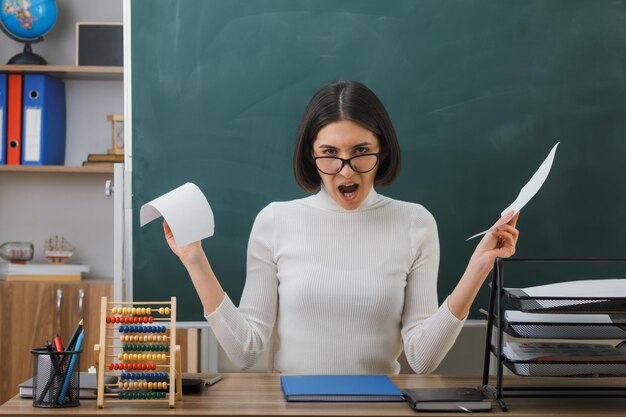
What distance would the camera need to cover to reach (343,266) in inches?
79.7

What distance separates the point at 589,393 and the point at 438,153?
48.5 inches

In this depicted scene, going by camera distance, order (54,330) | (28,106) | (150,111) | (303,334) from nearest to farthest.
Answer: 1. (303,334)
2. (150,111)
3. (54,330)
4. (28,106)

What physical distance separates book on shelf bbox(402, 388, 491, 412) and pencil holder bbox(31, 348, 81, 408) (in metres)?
0.56

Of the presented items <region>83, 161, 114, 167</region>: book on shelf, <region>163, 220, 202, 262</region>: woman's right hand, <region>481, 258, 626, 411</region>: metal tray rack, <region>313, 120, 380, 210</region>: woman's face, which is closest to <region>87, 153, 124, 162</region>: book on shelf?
<region>83, 161, 114, 167</region>: book on shelf

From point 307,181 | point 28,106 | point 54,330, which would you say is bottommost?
point 54,330

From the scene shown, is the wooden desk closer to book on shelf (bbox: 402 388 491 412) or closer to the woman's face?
book on shelf (bbox: 402 388 491 412)

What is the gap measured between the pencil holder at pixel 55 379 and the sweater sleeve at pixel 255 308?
0.44 m

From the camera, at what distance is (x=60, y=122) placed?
11.4 ft

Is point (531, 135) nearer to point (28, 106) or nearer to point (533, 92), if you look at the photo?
point (533, 92)

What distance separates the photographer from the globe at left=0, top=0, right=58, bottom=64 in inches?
131

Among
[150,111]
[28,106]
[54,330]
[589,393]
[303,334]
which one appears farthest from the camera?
[28,106]

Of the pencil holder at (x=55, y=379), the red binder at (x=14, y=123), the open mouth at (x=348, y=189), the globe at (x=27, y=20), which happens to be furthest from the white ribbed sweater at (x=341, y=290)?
the globe at (x=27, y=20)

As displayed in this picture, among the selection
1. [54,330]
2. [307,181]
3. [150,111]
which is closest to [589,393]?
[307,181]

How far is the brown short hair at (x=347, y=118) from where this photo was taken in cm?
195
